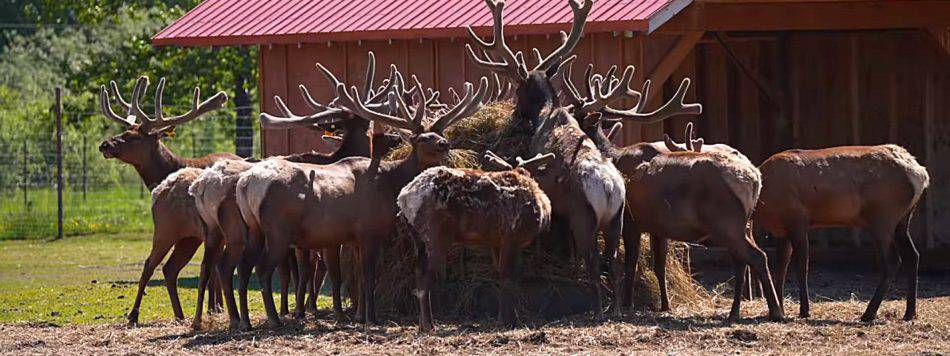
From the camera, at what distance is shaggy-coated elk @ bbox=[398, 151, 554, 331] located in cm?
1250

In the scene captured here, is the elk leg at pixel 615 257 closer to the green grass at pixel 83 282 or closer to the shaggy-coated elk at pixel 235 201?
the shaggy-coated elk at pixel 235 201

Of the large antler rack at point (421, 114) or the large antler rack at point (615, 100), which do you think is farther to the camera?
the large antler rack at point (615, 100)

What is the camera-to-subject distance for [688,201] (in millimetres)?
13219

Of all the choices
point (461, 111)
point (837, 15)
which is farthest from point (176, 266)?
point (837, 15)

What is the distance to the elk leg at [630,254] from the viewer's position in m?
13.7

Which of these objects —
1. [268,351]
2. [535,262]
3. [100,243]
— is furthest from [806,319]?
[100,243]

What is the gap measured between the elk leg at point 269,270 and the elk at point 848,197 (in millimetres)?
4001

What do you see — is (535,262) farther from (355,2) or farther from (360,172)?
(355,2)

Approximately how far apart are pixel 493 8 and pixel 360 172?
91.0 inches

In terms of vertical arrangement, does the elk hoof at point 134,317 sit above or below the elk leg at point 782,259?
below

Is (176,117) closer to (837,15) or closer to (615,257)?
(615,257)

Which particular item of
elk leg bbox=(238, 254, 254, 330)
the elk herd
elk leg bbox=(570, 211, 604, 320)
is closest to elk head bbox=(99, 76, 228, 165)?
the elk herd

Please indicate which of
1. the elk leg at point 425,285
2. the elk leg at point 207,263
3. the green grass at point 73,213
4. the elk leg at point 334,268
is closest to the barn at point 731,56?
the elk leg at point 334,268

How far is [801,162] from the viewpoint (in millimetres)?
13695
